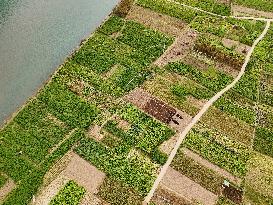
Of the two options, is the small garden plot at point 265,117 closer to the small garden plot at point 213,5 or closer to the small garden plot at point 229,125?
the small garden plot at point 229,125

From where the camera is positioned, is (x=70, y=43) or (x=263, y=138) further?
(x=70, y=43)

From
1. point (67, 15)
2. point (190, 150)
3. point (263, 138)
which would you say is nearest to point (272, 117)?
point (263, 138)

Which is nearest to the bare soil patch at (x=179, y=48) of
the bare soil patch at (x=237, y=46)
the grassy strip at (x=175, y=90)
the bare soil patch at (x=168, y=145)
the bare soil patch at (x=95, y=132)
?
the grassy strip at (x=175, y=90)

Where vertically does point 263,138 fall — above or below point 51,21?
below

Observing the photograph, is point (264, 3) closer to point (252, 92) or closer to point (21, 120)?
point (252, 92)

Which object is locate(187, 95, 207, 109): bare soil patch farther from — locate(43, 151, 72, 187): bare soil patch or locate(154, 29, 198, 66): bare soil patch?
locate(43, 151, 72, 187): bare soil patch

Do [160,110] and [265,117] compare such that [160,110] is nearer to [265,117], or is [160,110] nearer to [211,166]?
[211,166]

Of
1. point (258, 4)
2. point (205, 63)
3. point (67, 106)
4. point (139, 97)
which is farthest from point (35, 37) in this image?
point (258, 4)

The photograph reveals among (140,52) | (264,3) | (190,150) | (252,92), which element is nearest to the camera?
(190,150)
